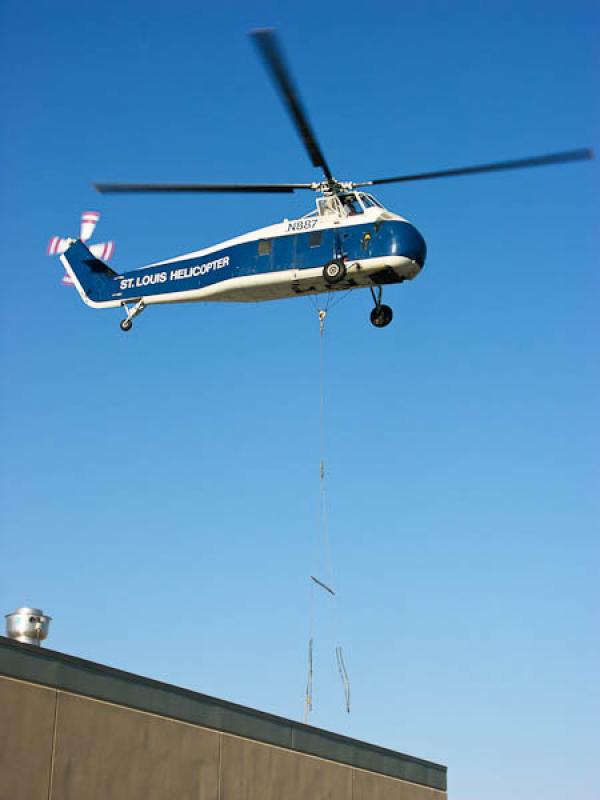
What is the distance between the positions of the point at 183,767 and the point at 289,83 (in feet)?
38.0

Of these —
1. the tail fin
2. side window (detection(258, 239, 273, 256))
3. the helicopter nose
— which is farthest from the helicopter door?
the tail fin

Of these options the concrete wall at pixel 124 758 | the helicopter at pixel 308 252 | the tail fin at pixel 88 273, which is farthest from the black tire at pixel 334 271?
the concrete wall at pixel 124 758

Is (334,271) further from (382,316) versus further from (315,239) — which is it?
(382,316)

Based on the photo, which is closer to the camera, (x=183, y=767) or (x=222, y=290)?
(x=183, y=767)

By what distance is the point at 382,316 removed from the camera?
2395 centimetres

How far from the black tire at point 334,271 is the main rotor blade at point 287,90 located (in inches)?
80.7

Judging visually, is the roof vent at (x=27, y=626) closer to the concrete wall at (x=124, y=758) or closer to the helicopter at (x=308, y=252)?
the concrete wall at (x=124, y=758)

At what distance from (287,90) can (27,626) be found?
415 inches

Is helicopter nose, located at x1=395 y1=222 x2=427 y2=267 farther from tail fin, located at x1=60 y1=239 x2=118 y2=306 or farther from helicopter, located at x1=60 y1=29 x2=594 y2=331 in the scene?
tail fin, located at x1=60 y1=239 x2=118 y2=306

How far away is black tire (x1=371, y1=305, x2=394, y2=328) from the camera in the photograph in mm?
23953

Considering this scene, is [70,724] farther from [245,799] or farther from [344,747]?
[344,747]

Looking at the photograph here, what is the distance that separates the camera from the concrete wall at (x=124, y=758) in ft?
42.7

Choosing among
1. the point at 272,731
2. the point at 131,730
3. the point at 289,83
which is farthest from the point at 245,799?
the point at 289,83

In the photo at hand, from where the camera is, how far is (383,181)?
23438mm
